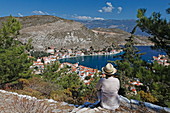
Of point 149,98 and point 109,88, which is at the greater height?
point 109,88

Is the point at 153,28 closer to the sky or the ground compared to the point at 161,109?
closer to the sky

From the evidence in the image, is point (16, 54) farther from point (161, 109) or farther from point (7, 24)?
point (161, 109)

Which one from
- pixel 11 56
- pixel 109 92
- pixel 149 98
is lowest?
pixel 149 98

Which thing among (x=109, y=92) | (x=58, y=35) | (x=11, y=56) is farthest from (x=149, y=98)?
(x=58, y=35)

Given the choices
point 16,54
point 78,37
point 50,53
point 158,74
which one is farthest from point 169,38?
point 78,37

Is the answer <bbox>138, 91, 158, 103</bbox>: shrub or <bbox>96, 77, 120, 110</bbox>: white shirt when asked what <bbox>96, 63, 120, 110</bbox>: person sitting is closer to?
<bbox>96, 77, 120, 110</bbox>: white shirt

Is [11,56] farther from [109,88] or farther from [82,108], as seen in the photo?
[109,88]

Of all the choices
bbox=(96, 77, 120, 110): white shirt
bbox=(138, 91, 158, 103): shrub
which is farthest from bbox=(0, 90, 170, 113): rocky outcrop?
bbox=(138, 91, 158, 103): shrub
